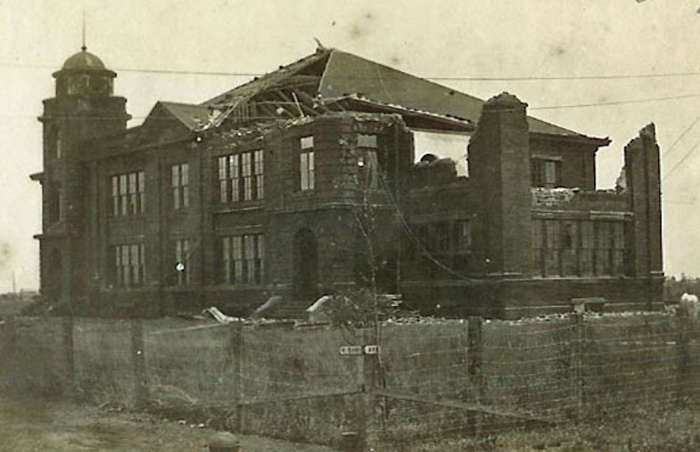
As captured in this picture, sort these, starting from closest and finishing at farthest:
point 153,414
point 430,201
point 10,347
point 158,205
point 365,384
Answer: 1. point 365,384
2. point 153,414
3. point 10,347
4. point 430,201
5. point 158,205

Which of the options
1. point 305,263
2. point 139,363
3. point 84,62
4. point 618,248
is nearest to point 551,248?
point 618,248

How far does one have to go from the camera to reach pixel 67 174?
44031mm

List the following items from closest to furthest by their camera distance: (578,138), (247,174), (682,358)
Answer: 1. (682,358)
2. (247,174)
3. (578,138)

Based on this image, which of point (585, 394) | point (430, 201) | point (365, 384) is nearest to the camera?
point (365, 384)

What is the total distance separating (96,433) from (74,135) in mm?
29016

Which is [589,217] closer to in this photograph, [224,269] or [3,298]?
[224,269]

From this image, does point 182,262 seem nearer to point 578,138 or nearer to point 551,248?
point 551,248

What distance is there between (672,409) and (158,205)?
2482 cm

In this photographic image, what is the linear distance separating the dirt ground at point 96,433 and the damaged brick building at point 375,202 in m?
12.1

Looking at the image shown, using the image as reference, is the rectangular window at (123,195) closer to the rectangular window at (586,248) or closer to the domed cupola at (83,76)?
the domed cupola at (83,76)

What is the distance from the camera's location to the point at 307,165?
3222cm

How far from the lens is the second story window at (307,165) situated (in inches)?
1257

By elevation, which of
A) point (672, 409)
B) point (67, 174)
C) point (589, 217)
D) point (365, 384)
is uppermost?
point (67, 174)

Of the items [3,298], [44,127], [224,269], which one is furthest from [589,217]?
[3,298]
